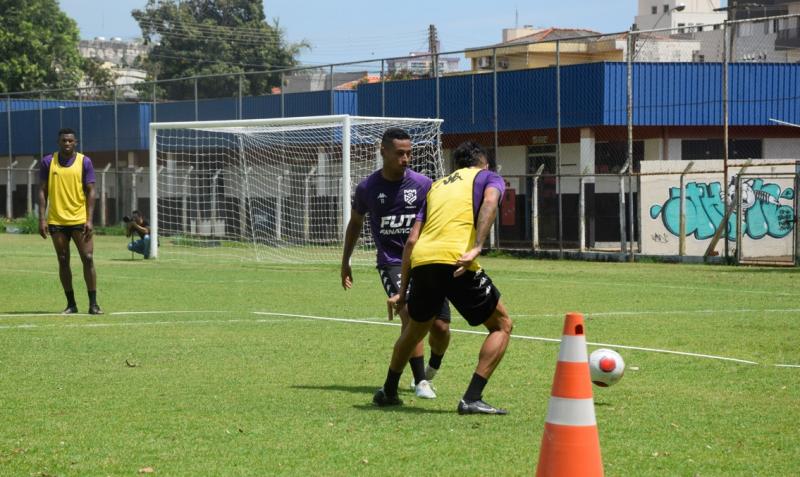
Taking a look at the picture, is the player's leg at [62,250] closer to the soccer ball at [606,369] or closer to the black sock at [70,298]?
the black sock at [70,298]

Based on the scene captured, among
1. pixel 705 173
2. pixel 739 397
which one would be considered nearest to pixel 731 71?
pixel 705 173

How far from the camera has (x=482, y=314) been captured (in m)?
8.52

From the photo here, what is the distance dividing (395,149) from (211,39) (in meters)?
86.5

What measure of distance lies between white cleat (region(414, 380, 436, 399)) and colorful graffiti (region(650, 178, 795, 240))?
19.8m

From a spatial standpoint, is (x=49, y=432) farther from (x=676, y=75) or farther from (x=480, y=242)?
(x=676, y=75)

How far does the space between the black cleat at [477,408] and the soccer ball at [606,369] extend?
0.92 metres

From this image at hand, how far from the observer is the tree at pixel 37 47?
257 ft

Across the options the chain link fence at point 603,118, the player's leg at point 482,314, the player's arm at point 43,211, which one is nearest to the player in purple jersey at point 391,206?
the player's leg at point 482,314

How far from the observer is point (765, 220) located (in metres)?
28.7

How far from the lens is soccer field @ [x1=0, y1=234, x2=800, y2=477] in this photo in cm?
694

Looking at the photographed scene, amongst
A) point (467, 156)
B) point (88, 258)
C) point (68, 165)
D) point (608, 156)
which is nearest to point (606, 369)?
point (467, 156)

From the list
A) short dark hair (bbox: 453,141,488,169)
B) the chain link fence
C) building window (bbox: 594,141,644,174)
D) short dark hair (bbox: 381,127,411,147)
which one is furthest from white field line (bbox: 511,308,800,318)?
building window (bbox: 594,141,644,174)

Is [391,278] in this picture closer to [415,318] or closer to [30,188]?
[415,318]

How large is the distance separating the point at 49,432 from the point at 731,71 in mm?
28901
